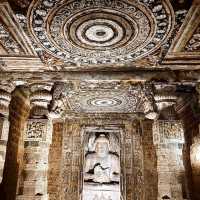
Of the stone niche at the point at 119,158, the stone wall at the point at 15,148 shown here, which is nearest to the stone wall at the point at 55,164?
the stone niche at the point at 119,158

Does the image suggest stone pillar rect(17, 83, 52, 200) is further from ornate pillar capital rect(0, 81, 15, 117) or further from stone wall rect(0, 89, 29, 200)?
ornate pillar capital rect(0, 81, 15, 117)

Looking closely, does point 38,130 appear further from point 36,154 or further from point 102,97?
point 102,97

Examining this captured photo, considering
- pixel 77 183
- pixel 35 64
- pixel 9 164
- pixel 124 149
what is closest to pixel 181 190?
pixel 124 149

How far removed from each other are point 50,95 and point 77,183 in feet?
16.3

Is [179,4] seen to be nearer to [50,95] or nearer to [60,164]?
[50,95]

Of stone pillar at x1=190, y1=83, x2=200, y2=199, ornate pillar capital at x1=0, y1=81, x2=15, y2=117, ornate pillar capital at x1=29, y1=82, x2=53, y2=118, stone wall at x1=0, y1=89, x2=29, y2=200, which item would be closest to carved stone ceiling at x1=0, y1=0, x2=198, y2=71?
ornate pillar capital at x1=0, y1=81, x2=15, y2=117

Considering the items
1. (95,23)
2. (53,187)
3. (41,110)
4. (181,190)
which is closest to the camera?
(95,23)

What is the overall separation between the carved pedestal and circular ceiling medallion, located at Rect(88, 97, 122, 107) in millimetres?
1808

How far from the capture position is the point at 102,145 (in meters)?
14.6

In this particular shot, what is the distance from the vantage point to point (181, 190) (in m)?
7.86

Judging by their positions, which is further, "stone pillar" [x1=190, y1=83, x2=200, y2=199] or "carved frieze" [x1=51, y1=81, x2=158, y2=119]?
"carved frieze" [x1=51, y1=81, x2=158, y2=119]

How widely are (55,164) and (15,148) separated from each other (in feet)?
10.5

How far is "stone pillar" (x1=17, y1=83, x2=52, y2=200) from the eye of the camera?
7.97 m

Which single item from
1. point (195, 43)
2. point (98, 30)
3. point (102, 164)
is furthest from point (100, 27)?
point (102, 164)
